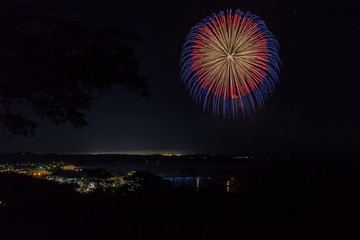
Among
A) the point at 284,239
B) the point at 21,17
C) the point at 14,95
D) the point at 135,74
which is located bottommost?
the point at 284,239

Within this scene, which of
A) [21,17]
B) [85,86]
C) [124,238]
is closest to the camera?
[124,238]

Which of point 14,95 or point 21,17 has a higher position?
point 21,17

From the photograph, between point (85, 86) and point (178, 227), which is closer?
point (178, 227)

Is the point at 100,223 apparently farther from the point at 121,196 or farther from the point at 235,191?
the point at 235,191

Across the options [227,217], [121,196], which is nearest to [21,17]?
[121,196]

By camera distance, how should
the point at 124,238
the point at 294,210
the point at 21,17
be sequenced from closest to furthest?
the point at 124,238 → the point at 294,210 → the point at 21,17

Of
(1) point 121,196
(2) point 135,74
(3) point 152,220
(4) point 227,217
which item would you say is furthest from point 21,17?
(4) point 227,217
